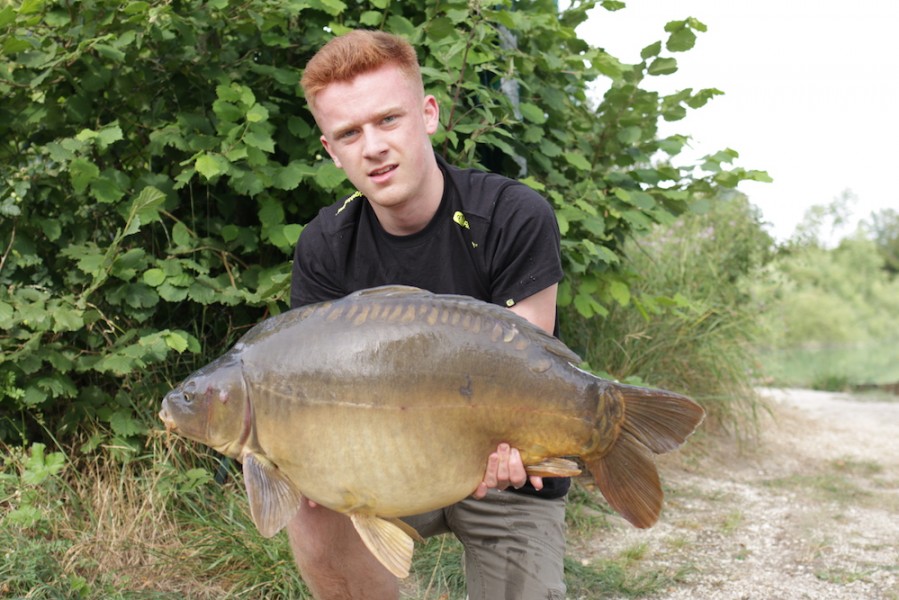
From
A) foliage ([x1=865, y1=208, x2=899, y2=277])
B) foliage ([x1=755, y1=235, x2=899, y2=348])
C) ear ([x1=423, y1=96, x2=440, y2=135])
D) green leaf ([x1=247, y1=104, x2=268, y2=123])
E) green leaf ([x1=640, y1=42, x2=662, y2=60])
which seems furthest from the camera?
foliage ([x1=865, y1=208, x2=899, y2=277])

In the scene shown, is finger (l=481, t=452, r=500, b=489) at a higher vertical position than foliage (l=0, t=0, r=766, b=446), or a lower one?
lower

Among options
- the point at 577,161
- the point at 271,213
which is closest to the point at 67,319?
the point at 271,213

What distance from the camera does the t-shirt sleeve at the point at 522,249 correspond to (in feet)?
6.43

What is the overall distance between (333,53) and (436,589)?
1.52m

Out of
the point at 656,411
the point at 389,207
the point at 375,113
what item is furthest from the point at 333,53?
the point at 656,411

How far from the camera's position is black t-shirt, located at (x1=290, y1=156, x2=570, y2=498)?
1.99m

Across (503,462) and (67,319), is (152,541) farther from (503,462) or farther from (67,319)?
(503,462)

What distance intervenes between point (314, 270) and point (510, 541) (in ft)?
2.51

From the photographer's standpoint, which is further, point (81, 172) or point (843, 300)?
point (843, 300)

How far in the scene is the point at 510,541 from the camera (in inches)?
81.7

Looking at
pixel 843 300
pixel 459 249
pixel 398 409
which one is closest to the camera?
pixel 398 409

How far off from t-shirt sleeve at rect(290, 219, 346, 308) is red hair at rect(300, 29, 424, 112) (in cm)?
31

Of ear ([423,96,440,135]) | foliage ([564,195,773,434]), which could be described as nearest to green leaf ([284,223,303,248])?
ear ([423,96,440,135])

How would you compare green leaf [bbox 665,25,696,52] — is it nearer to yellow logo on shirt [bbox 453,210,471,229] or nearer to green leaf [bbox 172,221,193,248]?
yellow logo on shirt [bbox 453,210,471,229]
